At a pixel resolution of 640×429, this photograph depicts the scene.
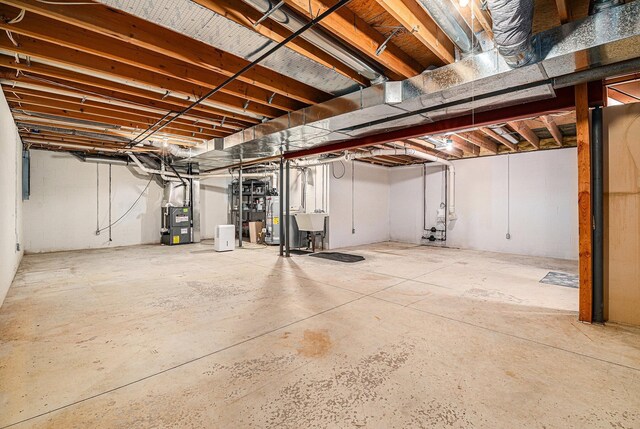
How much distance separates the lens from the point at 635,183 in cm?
249

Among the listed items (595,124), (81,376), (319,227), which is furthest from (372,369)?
(319,227)

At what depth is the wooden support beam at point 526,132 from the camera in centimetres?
439

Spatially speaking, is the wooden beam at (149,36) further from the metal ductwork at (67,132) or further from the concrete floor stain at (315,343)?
the metal ductwork at (67,132)

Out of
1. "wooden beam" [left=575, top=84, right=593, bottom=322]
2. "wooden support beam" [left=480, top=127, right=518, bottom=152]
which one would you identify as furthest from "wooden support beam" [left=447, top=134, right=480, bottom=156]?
"wooden beam" [left=575, top=84, right=593, bottom=322]

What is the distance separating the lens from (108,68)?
2.87m

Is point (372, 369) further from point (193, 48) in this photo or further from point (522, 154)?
point (522, 154)

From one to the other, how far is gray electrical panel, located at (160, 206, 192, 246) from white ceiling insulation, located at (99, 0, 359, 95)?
6174 mm

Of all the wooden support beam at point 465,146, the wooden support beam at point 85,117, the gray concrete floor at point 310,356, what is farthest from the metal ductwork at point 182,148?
the wooden support beam at point 465,146

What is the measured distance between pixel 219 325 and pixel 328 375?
1.21m

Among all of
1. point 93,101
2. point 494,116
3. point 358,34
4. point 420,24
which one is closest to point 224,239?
point 93,101

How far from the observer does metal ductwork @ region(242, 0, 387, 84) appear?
1.86 metres

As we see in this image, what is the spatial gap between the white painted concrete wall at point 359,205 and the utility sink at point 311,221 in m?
0.67

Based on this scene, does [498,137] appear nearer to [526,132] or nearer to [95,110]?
[526,132]

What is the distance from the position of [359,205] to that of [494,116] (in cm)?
464
